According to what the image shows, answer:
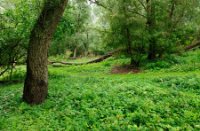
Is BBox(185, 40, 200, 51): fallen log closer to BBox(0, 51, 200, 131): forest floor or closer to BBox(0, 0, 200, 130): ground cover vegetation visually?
BBox(0, 0, 200, 130): ground cover vegetation

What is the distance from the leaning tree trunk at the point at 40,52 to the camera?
291 inches

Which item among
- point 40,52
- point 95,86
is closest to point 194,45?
point 95,86

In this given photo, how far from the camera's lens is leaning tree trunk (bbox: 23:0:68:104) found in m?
7.38

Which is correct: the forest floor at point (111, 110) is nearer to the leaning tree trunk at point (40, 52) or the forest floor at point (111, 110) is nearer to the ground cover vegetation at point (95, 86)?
the ground cover vegetation at point (95, 86)

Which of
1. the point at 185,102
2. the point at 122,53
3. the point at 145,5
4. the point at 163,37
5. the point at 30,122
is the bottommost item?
the point at 30,122

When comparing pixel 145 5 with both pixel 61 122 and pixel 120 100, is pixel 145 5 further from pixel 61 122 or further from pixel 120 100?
pixel 61 122

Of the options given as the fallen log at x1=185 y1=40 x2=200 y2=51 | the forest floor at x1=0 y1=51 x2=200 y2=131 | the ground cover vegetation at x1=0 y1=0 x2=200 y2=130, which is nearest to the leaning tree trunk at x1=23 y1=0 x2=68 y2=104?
the ground cover vegetation at x1=0 y1=0 x2=200 y2=130

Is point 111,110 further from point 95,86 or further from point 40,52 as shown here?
point 40,52

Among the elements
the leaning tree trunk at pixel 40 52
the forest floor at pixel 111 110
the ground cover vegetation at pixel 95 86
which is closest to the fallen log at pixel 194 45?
the ground cover vegetation at pixel 95 86

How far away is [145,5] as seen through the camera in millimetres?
15938

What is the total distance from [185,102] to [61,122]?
3.21 m

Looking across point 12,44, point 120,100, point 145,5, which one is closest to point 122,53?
point 145,5

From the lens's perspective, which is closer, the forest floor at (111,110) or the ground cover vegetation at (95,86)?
the forest floor at (111,110)

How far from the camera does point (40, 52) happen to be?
7418 mm
